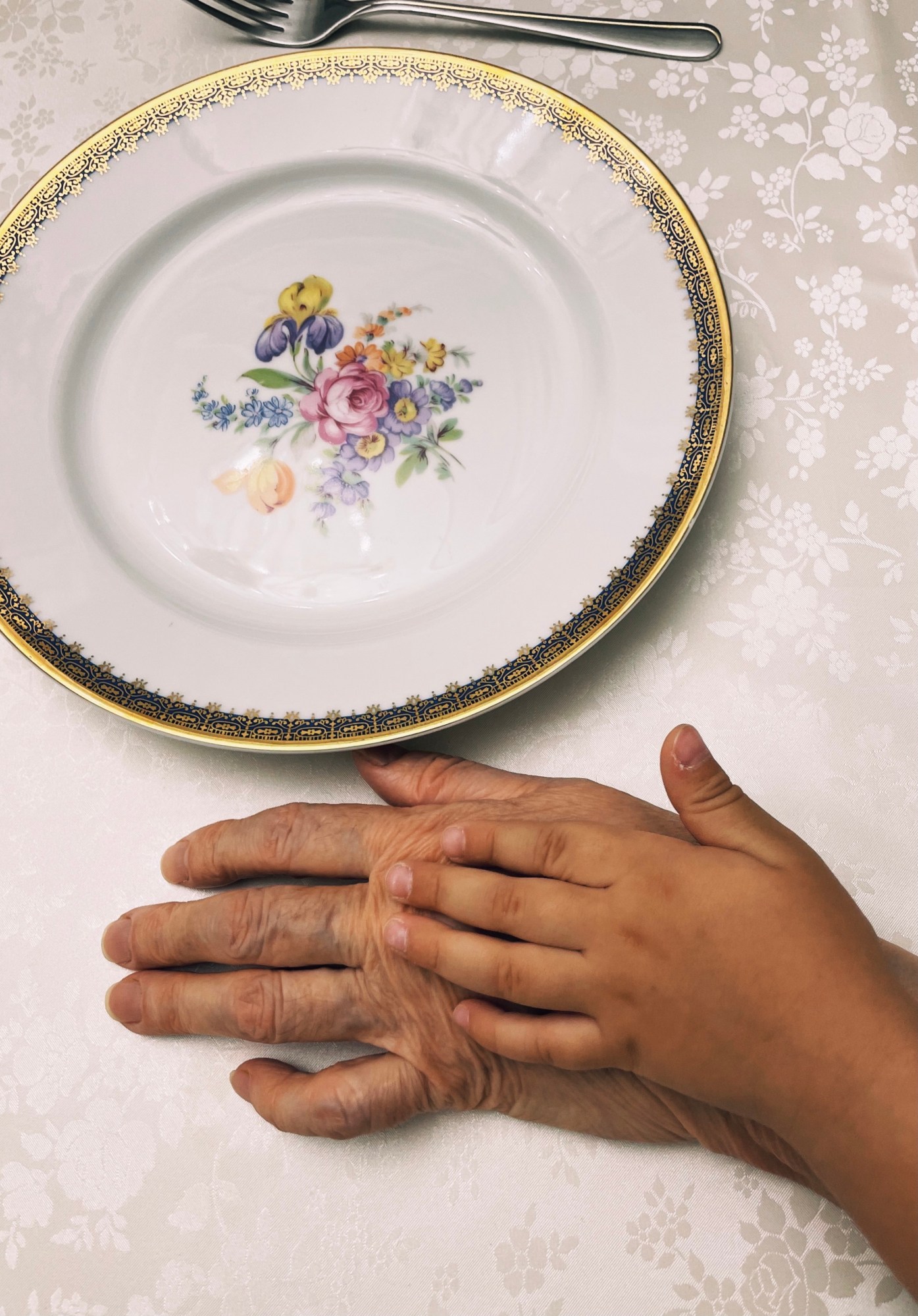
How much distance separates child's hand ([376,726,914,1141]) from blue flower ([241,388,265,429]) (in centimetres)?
36

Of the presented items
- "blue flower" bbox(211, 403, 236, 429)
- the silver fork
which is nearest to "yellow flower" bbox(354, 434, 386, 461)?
"blue flower" bbox(211, 403, 236, 429)

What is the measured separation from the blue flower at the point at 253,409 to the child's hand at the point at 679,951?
364mm

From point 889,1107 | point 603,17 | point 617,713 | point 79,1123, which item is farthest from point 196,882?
point 603,17

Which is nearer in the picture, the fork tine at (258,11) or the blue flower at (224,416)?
the blue flower at (224,416)

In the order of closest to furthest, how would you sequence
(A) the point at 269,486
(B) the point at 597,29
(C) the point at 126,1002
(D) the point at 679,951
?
(D) the point at 679,951 < (C) the point at 126,1002 < (A) the point at 269,486 < (B) the point at 597,29

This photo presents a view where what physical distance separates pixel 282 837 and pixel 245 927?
0.21 ft

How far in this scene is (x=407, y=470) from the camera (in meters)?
0.69

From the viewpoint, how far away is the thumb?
51cm

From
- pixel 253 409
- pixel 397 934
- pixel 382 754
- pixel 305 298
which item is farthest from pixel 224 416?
pixel 397 934

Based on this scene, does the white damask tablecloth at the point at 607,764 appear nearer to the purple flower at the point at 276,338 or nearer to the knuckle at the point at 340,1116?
the knuckle at the point at 340,1116

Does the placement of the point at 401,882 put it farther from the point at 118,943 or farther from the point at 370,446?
the point at 370,446

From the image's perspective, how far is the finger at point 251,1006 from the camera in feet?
1.92

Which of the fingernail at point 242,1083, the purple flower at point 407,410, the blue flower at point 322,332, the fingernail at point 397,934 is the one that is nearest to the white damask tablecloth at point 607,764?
the fingernail at point 242,1083

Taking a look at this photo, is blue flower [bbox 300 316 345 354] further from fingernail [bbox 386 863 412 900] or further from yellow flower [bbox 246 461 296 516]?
fingernail [bbox 386 863 412 900]
